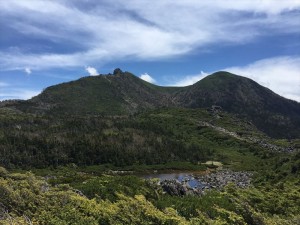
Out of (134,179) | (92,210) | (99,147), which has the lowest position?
(99,147)

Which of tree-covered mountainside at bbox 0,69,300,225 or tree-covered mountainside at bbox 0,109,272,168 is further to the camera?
tree-covered mountainside at bbox 0,109,272,168

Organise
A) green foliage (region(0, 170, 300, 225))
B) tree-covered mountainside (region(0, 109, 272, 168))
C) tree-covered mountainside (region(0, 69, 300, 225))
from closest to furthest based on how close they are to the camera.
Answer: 1. green foliage (region(0, 170, 300, 225))
2. tree-covered mountainside (region(0, 69, 300, 225))
3. tree-covered mountainside (region(0, 109, 272, 168))

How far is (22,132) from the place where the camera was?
167 meters

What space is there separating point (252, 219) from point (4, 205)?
16.4 meters

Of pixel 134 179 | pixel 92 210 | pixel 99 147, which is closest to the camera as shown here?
pixel 92 210

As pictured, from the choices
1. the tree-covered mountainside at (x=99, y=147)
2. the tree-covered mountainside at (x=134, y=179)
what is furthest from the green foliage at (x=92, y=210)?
the tree-covered mountainside at (x=99, y=147)

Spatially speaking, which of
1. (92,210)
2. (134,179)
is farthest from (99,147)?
(92,210)

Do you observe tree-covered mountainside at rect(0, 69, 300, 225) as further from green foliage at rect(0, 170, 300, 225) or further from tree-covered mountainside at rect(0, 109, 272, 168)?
tree-covered mountainside at rect(0, 109, 272, 168)

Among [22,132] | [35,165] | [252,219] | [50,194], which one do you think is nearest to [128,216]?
[50,194]

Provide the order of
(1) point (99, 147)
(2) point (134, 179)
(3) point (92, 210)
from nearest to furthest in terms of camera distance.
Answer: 1. (3) point (92, 210)
2. (2) point (134, 179)
3. (1) point (99, 147)

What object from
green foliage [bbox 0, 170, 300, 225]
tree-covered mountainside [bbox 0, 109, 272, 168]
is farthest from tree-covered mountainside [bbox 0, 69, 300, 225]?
tree-covered mountainside [bbox 0, 109, 272, 168]

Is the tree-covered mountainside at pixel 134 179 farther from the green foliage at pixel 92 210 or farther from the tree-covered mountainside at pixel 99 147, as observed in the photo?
the tree-covered mountainside at pixel 99 147

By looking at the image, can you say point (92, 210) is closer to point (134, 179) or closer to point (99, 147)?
point (134, 179)

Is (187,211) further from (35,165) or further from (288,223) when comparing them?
(35,165)
